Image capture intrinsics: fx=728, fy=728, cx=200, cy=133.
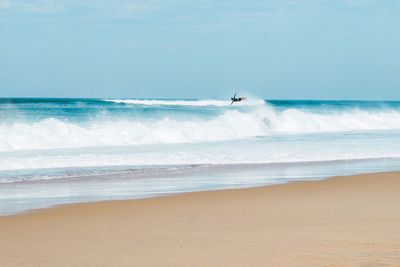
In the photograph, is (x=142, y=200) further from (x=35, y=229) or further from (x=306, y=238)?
(x=306, y=238)

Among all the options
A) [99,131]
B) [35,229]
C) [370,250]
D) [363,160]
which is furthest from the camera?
[99,131]

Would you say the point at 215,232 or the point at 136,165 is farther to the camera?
the point at 136,165

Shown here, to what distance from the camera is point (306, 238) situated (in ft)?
24.5

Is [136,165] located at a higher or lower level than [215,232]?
higher

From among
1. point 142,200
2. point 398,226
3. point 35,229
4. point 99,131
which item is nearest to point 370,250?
point 398,226

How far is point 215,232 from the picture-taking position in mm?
8055

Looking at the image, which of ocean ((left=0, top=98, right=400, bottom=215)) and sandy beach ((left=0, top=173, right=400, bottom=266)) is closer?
sandy beach ((left=0, top=173, right=400, bottom=266))

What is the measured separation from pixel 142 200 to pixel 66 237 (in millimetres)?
3325

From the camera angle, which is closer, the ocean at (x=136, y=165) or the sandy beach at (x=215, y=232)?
the sandy beach at (x=215, y=232)

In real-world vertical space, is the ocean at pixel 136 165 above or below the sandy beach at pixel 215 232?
above

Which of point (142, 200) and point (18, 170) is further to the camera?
point (18, 170)

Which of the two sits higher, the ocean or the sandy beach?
the ocean

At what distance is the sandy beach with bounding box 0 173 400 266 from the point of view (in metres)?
→ 6.64

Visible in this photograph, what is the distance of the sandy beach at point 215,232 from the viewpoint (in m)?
6.64
